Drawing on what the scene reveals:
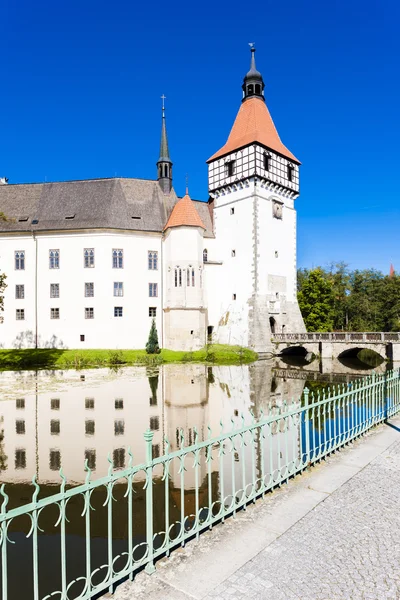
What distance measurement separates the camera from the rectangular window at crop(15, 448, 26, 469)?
8.85 metres

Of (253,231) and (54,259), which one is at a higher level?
(253,231)

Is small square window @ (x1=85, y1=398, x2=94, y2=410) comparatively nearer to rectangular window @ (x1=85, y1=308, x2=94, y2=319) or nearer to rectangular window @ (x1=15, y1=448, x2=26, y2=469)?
rectangular window @ (x1=15, y1=448, x2=26, y2=469)

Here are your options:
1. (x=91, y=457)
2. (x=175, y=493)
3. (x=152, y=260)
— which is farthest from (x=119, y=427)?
(x=152, y=260)

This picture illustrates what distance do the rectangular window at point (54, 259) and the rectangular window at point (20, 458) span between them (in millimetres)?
29904

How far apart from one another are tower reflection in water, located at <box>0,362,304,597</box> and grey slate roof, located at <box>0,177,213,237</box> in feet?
58.1

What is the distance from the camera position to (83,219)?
3816cm

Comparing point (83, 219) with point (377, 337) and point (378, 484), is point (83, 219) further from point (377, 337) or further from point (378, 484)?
point (378, 484)

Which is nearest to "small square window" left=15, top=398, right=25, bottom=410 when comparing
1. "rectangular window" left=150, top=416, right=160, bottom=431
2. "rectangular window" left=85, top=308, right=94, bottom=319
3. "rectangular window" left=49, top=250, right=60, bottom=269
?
"rectangular window" left=150, top=416, right=160, bottom=431

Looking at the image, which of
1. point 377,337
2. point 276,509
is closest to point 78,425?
point 276,509

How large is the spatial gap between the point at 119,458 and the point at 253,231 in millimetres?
31863

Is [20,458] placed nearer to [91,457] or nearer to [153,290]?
[91,457]

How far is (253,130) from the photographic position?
1594 inches

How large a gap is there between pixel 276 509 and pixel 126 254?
113 feet

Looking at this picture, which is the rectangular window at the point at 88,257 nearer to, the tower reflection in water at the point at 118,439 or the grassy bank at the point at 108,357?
the grassy bank at the point at 108,357
